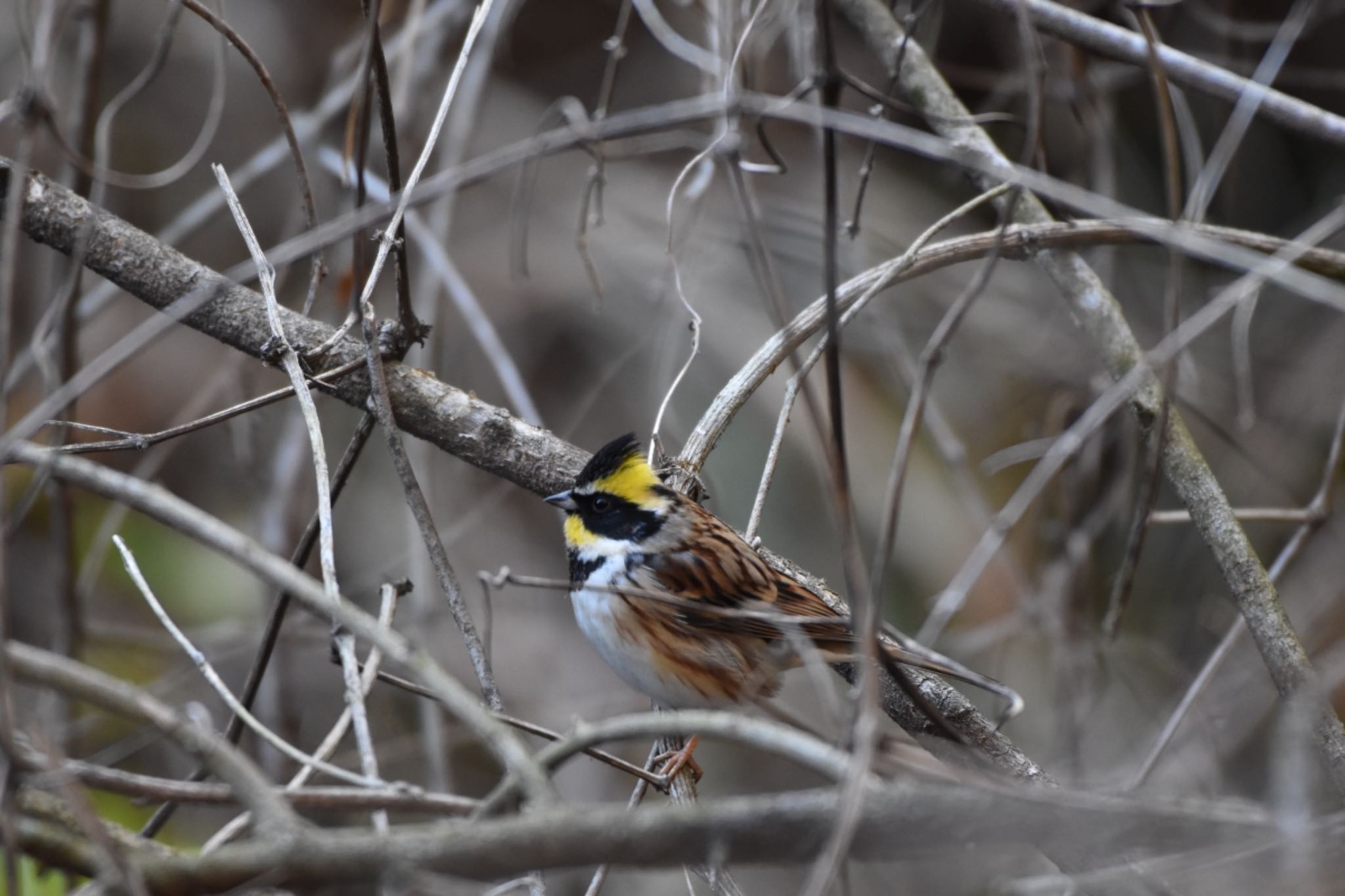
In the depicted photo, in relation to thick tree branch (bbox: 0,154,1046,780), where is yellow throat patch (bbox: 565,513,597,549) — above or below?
below

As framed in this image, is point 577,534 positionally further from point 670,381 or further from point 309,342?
point 670,381

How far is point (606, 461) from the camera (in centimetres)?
299

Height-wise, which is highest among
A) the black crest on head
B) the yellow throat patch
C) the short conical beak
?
the black crest on head

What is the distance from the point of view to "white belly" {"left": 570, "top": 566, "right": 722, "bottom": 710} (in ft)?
10.5

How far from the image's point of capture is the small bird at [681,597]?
312 centimetres

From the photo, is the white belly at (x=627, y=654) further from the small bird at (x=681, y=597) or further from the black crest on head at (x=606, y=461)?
the black crest on head at (x=606, y=461)

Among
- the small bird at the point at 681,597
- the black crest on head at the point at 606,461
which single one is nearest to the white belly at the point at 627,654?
the small bird at the point at 681,597

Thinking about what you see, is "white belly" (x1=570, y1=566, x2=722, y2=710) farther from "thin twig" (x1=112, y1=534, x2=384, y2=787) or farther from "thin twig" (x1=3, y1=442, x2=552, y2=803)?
"thin twig" (x1=3, y1=442, x2=552, y2=803)

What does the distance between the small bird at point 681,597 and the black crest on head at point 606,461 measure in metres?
0.01

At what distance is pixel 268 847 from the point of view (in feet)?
4.43

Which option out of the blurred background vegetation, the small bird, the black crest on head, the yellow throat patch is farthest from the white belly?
the blurred background vegetation

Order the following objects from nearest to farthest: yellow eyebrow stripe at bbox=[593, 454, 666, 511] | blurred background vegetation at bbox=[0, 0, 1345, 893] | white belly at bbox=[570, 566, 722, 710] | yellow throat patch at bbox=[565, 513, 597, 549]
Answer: yellow eyebrow stripe at bbox=[593, 454, 666, 511], white belly at bbox=[570, 566, 722, 710], yellow throat patch at bbox=[565, 513, 597, 549], blurred background vegetation at bbox=[0, 0, 1345, 893]

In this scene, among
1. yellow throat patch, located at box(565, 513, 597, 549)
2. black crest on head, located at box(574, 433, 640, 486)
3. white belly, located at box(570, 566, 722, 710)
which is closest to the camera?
black crest on head, located at box(574, 433, 640, 486)

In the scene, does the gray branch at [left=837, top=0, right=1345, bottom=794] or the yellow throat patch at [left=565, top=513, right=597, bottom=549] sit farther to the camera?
the yellow throat patch at [left=565, top=513, right=597, bottom=549]
